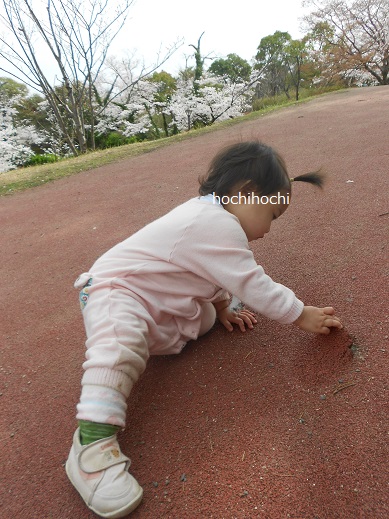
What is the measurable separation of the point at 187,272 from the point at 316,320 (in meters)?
0.51

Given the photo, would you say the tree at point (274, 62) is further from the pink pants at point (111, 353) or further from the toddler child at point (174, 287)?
the pink pants at point (111, 353)

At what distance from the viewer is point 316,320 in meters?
1.34

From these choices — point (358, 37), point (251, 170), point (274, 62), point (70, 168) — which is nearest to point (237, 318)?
point (251, 170)

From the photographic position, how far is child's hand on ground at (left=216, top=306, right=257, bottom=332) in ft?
5.26

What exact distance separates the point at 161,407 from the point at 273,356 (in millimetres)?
463

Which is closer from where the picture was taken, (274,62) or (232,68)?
(232,68)

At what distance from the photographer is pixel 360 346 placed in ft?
4.43

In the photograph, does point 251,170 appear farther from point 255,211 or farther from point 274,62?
point 274,62

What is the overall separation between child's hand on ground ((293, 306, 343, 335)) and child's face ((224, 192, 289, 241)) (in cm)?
36

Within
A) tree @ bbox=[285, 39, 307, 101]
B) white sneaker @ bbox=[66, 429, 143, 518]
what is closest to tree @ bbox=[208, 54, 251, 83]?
tree @ bbox=[285, 39, 307, 101]

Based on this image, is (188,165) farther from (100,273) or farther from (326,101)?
(326,101)

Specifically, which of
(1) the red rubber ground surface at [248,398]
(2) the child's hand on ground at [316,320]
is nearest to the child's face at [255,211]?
(2) the child's hand on ground at [316,320]

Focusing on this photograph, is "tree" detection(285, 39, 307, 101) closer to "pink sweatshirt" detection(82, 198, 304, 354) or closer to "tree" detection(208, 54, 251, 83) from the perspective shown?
"tree" detection(208, 54, 251, 83)

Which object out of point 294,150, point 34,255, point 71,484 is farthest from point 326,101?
point 71,484
